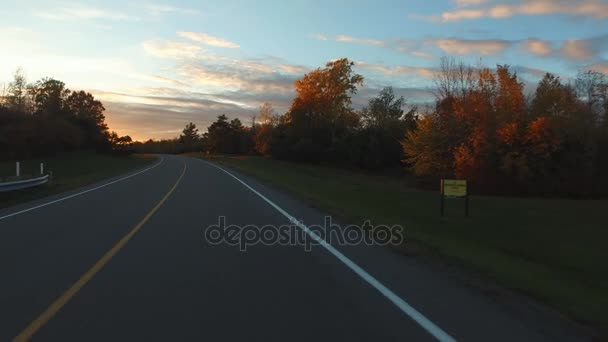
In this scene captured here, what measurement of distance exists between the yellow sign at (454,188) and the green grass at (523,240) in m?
0.80

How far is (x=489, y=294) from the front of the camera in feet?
23.4

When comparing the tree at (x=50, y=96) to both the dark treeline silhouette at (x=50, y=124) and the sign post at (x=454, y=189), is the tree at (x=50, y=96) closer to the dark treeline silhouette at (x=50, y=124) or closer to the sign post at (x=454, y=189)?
the dark treeline silhouette at (x=50, y=124)

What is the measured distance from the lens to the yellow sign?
1861 cm

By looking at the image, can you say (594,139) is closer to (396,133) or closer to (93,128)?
(396,133)

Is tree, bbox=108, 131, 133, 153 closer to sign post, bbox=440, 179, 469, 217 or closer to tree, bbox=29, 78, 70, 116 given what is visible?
tree, bbox=29, 78, 70, 116

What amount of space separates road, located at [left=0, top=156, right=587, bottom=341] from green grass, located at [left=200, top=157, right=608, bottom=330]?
69 centimetres

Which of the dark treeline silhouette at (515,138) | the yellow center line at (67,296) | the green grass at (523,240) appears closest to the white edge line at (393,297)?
the green grass at (523,240)

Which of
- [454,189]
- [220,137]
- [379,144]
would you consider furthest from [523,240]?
[220,137]

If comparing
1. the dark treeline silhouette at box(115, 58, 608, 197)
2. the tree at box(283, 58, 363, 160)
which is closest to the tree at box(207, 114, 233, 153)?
the tree at box(283, 58, 363, 160)

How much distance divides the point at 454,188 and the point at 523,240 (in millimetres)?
4508

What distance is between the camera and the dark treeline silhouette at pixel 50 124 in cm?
6725

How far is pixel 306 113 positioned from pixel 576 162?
4919 centimetres

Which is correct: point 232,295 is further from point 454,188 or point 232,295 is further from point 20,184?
point 20,184

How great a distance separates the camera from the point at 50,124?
73750 mm
